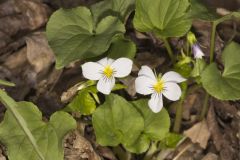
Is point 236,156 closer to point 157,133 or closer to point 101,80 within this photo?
point 157,133

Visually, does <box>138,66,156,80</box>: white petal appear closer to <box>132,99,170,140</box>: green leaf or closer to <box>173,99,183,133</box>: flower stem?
<box>132,99,170,140</box>: green leaf

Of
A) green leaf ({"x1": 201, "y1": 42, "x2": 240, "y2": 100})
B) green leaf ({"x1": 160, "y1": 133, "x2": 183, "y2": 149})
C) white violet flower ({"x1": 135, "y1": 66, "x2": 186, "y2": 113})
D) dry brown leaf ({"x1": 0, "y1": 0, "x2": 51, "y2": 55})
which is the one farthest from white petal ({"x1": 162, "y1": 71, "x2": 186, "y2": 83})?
dry brown leaf ({"x1": 0, "y1": 0, "x2": 51, "y2": 55})

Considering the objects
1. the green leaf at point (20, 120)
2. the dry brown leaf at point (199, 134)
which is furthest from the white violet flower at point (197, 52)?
the green leaf at point (20, 120)

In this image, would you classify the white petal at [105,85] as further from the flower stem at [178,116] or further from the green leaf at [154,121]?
the flower stem at [178,116]

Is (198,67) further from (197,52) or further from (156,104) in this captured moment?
(156,104)

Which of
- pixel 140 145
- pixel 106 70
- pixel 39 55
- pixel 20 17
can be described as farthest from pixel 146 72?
pixel 20 17

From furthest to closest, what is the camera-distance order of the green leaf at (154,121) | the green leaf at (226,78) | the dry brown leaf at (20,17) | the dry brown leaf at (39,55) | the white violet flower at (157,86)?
1. the dry brown leaf at (20,17)
2. the dry brown leaf at (39,55)
3. the green leaf at (154,121)
4. the white violet flower at (157,86)
5. the green leaf at (226,78)
